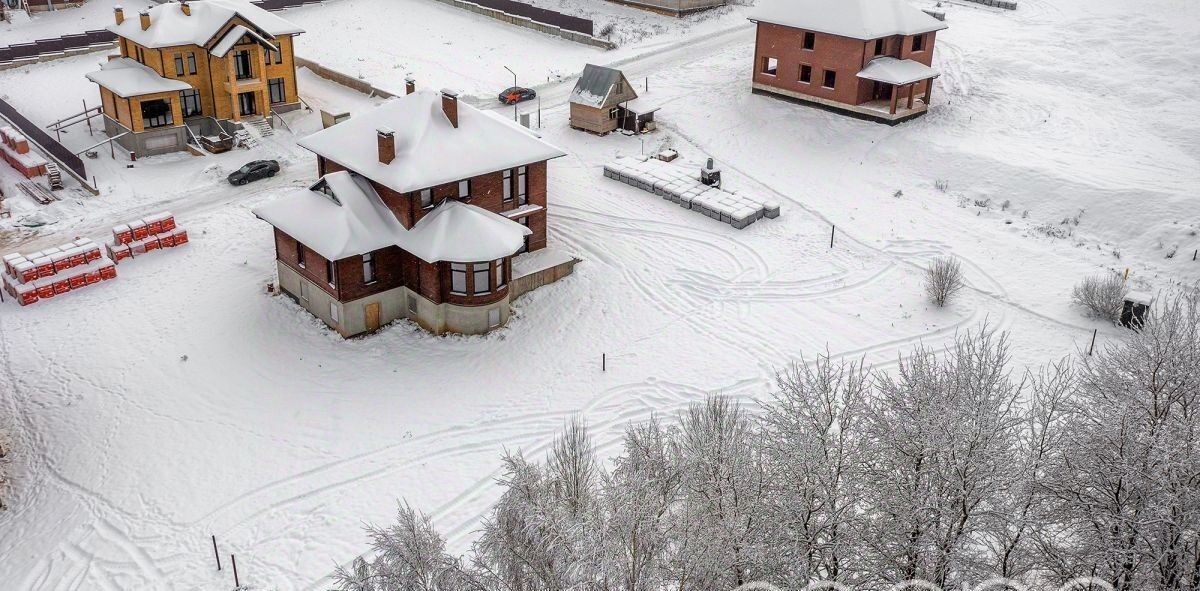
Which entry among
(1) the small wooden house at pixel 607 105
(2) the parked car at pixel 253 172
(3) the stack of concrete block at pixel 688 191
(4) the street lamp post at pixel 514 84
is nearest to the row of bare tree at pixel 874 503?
(3) the stack of concrete block at pixel 688 191

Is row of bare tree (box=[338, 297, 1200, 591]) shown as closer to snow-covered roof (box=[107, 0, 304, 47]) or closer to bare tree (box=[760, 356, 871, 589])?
bare tree (box=[760, 356, 871, 589])

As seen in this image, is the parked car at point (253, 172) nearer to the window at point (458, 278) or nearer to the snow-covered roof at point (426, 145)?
the snow-covered roof at point (426, 145)

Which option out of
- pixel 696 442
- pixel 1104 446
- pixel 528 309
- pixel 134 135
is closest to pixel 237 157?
pixel 134 135

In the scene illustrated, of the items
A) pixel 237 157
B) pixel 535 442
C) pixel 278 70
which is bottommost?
pixel 535 442

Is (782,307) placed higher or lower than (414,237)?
lower

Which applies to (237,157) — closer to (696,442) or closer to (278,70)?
(278,70)

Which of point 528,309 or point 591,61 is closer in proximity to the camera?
point 528,309
